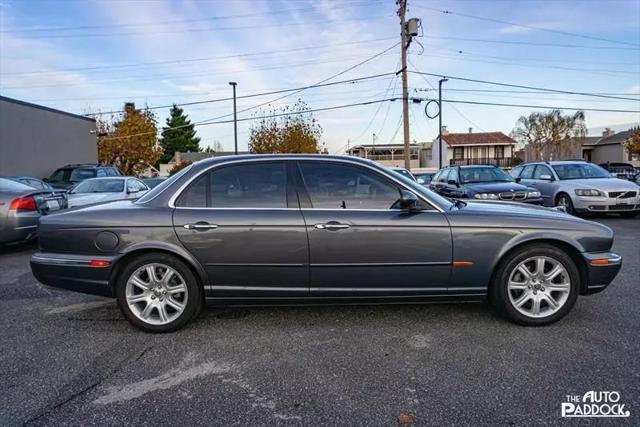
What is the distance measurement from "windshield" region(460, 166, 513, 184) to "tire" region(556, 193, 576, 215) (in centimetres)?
144

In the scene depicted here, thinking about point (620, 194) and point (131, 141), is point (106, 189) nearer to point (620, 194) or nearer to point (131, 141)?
point (620, 194)

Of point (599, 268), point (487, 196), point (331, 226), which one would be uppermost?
point (487, 196)

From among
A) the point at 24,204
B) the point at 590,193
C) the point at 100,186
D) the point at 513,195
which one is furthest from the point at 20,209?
the point at 590,193

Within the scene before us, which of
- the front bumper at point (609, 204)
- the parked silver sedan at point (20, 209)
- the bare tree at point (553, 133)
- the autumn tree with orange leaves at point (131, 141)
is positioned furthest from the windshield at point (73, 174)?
the bare tree at point (553, 133)

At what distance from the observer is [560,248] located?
3654 millimetres

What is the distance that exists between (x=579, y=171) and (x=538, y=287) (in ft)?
31.2

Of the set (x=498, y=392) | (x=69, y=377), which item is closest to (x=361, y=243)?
(x=498, y=392)

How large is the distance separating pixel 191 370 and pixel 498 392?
2.11 meters

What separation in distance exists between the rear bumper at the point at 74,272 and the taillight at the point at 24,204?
3994 mm

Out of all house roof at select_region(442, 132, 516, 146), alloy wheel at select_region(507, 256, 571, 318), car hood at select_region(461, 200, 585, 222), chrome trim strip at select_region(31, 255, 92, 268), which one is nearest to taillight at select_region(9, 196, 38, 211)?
chrome trim strip at select_region(31, 255, 92, 268)

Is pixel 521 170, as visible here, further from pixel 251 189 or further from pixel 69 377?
pixel 69 377

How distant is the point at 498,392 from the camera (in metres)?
2.60

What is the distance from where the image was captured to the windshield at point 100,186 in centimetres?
1055

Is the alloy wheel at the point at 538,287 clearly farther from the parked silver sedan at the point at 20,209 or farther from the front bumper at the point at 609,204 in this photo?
the front bumper at the point at 609,204
